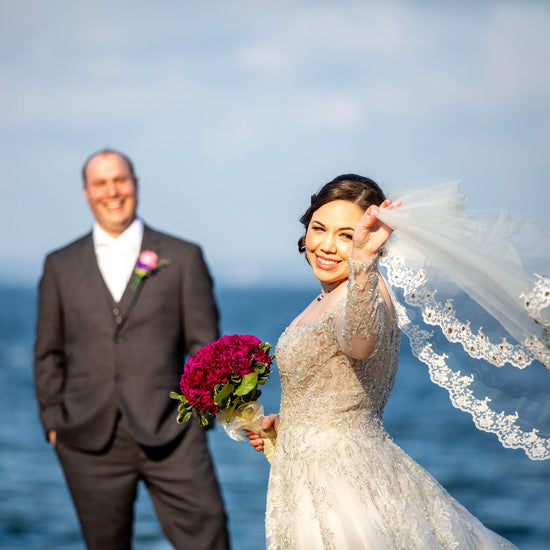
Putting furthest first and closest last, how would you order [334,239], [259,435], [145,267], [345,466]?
[145,267], [259,435], [334,239], [345,466]

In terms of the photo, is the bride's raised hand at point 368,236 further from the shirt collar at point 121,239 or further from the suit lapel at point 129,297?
the shirt collar at point 121,239

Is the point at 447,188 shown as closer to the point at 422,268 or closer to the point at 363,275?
the point at 422,268

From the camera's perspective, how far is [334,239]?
3795 millimetres

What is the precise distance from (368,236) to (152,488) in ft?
11.3

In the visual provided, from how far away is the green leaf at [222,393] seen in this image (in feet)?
12.5

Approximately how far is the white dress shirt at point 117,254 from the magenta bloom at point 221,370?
2.44 m

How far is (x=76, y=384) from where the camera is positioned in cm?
611

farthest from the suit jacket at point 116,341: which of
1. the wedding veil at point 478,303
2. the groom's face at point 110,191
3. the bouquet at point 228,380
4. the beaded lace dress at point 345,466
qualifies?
the wedding veil at point 478,303

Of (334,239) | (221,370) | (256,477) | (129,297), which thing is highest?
(129,297)

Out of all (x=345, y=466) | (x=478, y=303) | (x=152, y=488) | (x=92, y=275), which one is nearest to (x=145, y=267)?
(x=92, y=275)

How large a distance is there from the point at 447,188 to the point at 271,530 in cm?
160

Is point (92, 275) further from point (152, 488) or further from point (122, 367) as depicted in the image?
point (152, 488)

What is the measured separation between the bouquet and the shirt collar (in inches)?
98.2

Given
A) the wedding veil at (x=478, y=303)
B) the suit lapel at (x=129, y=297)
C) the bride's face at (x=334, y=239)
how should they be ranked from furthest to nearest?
the suit lapel at (x=129, y=297), the bride's face at (x=334, y=239), the wedding veil at (x=478, y=303)
